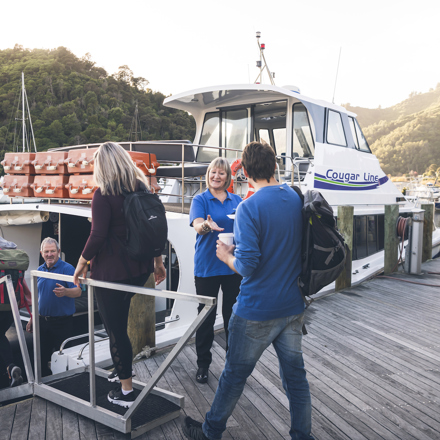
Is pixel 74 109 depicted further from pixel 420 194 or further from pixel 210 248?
pixel 210 248

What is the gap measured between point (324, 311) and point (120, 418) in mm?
3574

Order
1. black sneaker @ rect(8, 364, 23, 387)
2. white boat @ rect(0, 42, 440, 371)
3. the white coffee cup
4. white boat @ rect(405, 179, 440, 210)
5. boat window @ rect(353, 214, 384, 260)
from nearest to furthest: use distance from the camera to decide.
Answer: the white coffee cup
black sneaker @ rect(8, 364, 23, 387)
white boat @ rect(0, 42, 440, 371)
boat window @ rect(353, 214, 384, 260)
white boat @ rect(405, 179, 440, 210)

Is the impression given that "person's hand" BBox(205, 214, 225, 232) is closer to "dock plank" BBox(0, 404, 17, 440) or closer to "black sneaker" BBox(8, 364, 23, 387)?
"dock plank" BBox(0, 404, 17, 440)

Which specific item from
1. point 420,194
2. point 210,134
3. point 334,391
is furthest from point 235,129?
point 420,194

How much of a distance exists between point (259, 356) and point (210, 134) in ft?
23.2

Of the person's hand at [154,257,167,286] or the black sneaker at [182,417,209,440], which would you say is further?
the person's hand at [154,257,167,286]

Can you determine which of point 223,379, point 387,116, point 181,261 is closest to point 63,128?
point 181,261

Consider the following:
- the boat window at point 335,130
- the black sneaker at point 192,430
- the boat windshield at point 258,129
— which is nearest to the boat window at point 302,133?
the boat windshield at point 258,129

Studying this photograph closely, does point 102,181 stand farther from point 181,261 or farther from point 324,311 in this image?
point 324,311

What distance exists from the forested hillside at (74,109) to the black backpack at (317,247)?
30.6m

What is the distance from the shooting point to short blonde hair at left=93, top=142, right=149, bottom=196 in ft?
7.66

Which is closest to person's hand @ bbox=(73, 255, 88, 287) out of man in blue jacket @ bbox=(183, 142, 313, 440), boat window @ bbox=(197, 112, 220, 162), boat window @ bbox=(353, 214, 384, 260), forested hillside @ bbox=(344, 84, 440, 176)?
man in blue jacket @ bbox=(183, 142, 313, 440)

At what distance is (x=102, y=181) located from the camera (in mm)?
2340

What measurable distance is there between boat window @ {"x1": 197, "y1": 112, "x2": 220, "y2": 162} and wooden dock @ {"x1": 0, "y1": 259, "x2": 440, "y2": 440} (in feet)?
14.7
